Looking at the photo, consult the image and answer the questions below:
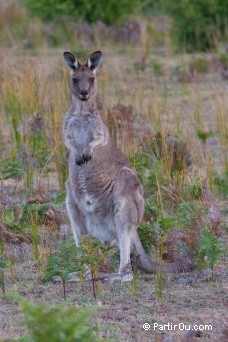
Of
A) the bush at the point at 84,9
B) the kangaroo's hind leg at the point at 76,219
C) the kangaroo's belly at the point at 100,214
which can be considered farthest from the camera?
the bush at the point at 84,9

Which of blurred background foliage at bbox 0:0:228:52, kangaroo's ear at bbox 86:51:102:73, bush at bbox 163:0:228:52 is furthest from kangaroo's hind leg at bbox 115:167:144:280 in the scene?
bush at bbox 163:0:228:52

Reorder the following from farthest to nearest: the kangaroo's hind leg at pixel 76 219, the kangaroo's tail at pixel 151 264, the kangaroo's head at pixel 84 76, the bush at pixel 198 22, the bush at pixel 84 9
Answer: the bush at pixel 84 9, the bush at pixel 198 22, the kangaroo's head at pixel 84 76, the kangaroo's hind leg at pixel 76 219, the kangaroo's tail at pixel 151 264

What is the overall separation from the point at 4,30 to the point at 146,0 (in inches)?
135

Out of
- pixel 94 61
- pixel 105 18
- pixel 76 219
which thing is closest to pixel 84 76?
pixel 94 61

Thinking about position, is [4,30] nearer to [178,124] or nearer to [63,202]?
[178,124]

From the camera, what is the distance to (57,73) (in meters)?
12.1

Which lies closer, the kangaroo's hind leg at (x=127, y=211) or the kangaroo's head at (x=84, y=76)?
the kangaroo's hind leg at (x=127, y=211)

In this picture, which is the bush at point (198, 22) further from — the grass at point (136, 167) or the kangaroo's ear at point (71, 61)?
the kangaroo's ear at point (71, 61)

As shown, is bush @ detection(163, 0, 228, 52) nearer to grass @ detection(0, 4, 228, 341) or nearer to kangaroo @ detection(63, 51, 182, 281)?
grass @ detection(0, 4, 228, 341)

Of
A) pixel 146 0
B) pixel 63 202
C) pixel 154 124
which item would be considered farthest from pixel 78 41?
pixel 63 202

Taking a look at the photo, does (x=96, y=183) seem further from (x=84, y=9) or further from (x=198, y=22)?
(x=84, y=9)

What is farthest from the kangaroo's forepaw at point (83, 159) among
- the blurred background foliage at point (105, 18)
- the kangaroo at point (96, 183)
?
the blurred background foliage at point (105, 18)

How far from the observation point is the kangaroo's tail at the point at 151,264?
6457 mm

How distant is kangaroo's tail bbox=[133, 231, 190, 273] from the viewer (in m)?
6.46
